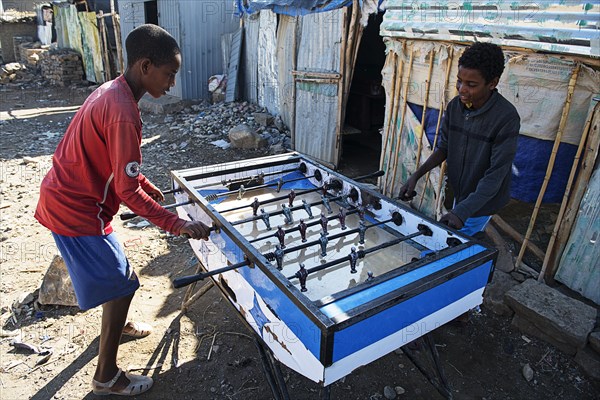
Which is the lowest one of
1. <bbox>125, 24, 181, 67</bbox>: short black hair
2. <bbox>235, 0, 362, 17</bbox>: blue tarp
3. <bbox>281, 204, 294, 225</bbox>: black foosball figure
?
<bbox>281, 204, 294, 225</bbox>: black foosball figure

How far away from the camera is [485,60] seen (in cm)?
240

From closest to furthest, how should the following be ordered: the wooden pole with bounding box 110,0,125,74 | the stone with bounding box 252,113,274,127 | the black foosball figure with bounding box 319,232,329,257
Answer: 1. the black foosball figure with bounding box 319,232,329,257
2. the stone with bounding box 252,113,274,127
3. the wooden pole with bounding box 110,0,125,74

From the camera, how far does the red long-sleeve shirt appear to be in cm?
202

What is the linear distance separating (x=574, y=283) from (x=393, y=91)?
2.82 m

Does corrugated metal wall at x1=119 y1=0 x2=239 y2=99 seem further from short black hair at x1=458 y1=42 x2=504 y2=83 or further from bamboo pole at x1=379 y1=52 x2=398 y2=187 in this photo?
short black hair at x1=458 y1=42 x2=504 y2=83

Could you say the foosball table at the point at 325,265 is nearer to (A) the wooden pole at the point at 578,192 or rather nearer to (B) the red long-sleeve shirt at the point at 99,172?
(B) the red long-sleeve shirt at the point at 99,172

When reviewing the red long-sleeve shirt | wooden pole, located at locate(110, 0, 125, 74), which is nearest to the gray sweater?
the red long-sleeve shirt

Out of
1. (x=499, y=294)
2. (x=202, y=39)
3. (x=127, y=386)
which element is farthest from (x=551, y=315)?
(x=202, y=39)

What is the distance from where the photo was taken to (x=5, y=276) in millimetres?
3975

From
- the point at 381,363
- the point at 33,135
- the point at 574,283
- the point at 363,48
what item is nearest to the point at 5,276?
the point at 381,363

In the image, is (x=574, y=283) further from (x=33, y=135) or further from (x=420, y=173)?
(x=33, y=135)

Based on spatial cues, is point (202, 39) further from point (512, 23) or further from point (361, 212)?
point (361, 212)

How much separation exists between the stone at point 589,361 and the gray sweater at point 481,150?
1.34 m

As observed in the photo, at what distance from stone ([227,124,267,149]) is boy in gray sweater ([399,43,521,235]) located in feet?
17.6
